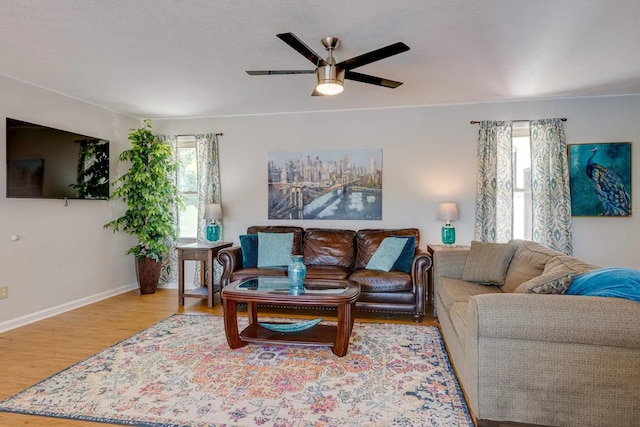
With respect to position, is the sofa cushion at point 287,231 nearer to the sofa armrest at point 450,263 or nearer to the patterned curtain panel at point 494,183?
the sofa armrest at point 450,263

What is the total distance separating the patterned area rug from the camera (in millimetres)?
1986

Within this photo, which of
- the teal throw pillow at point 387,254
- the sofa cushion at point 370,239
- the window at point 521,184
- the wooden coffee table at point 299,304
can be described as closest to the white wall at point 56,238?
the wooden coffee table at point 299,304

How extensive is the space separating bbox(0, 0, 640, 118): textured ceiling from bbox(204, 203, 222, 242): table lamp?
4.50 feet

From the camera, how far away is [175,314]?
3.89 meters

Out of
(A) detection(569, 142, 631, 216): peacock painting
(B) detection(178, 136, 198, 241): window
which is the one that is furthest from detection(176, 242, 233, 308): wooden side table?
(A) detection(569, 142, 631, 216): peacock painting

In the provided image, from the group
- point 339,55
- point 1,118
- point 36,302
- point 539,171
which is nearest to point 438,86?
point 339,55

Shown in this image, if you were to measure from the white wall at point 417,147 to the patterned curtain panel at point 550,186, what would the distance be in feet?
0.55

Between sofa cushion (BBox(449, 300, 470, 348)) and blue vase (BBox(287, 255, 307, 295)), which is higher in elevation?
blue vase (BBox(287, 255, 307, 295))

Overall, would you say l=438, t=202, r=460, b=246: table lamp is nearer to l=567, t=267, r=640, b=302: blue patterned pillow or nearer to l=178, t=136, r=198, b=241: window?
l=567, t=267, r=640, b=302: blue patterned pillow

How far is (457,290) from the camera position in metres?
3.01

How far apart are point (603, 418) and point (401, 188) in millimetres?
3250

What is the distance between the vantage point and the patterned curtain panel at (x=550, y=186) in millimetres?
4160

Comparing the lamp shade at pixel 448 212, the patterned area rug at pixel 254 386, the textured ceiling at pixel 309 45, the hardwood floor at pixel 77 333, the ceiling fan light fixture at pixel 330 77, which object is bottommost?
the patterned area rug at pixel 254 386

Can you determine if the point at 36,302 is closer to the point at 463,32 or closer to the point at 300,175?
the point at 300,175
